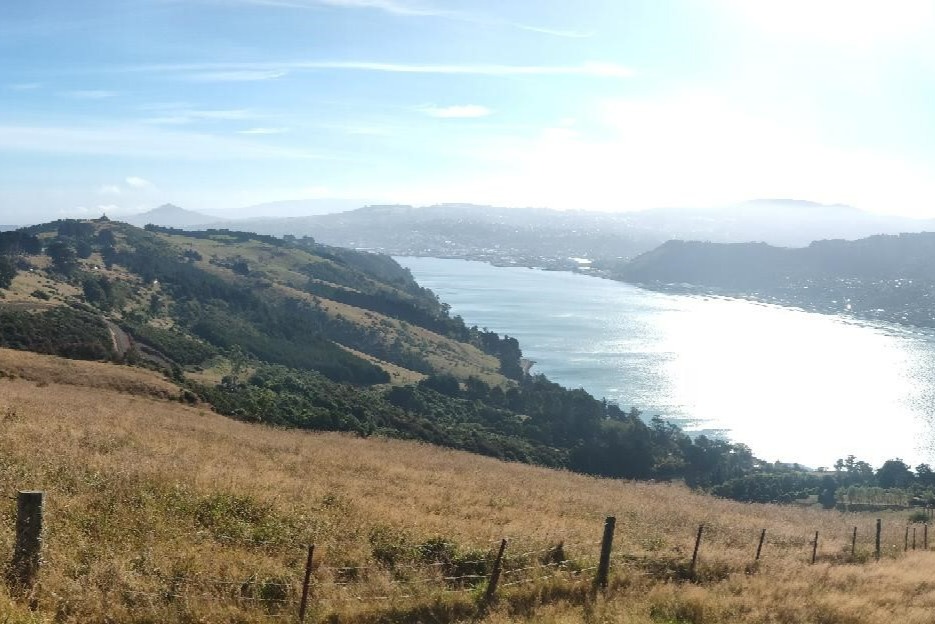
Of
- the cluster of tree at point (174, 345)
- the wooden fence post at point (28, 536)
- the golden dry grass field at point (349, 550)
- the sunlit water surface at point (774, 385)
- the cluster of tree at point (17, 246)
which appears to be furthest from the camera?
the cluster of tree at point (17, 246)

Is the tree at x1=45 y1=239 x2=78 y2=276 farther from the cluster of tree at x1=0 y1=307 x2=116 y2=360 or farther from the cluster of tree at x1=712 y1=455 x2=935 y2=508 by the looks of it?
the cluster of tree at x1=712 y1=455 x2=935 y2=508

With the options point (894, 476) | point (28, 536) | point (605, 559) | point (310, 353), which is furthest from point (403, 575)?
point (310, 353)

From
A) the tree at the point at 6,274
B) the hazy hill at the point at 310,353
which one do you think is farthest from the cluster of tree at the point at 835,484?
the tree at the point at 6,274

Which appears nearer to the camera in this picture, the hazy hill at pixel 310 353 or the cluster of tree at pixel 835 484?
the cluster of tree at pixel 835 484

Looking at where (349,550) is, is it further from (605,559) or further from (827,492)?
(827,492)

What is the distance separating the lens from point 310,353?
11881cm

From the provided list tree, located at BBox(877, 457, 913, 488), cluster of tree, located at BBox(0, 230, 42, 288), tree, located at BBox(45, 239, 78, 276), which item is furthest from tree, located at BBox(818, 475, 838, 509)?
tree, located at BBox(45, 239, 78, 276)

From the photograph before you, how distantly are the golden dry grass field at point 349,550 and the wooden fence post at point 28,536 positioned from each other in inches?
9.8

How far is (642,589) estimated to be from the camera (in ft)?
39.2

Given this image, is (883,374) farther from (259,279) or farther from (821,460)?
(259,279)

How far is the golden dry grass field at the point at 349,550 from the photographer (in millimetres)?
9172

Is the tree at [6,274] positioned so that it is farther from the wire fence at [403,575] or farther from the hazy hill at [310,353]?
the wire fence at [403,575]

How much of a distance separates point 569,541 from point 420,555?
141 inches

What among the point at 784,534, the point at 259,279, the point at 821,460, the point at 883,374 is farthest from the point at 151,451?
the point at 883,374
